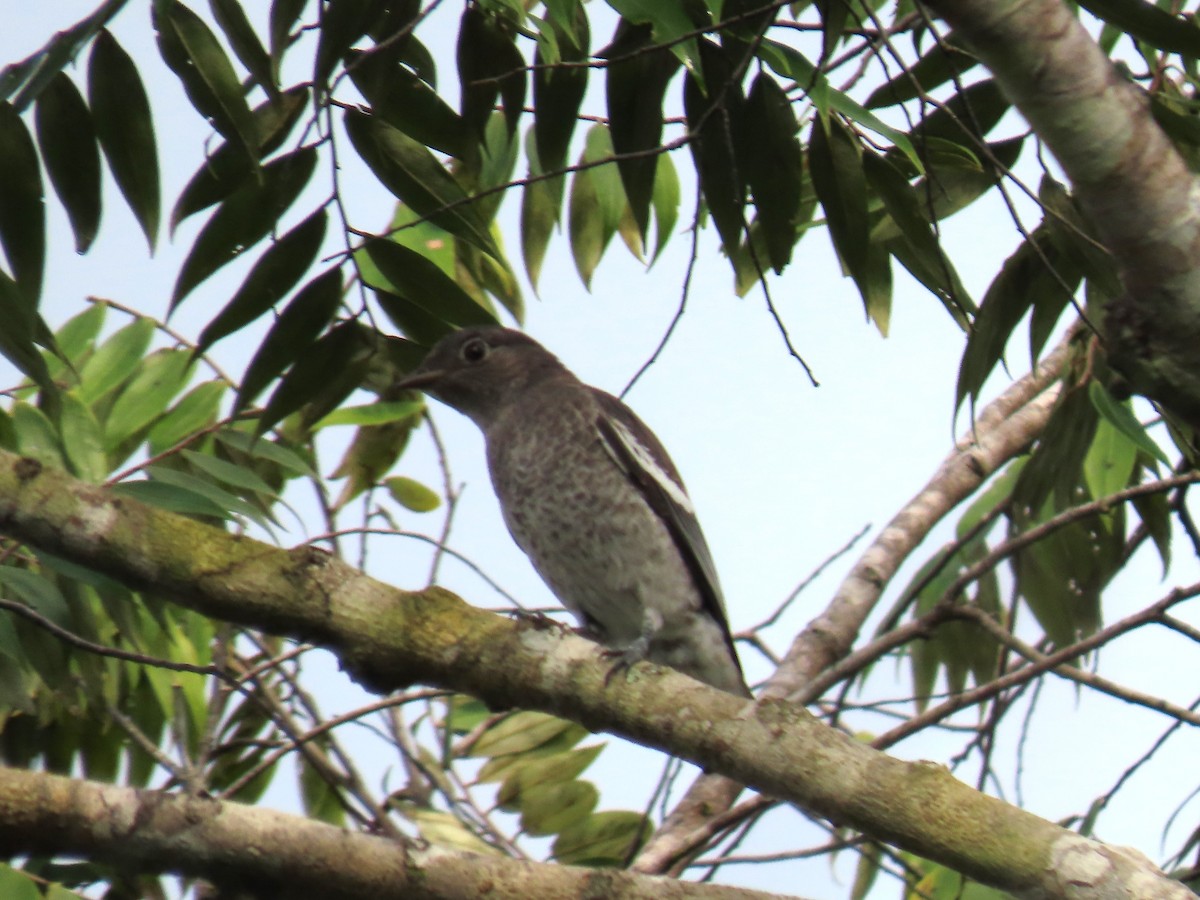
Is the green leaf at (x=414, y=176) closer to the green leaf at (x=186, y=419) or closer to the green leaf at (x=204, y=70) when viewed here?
the green leaf at (x=204, y=70)

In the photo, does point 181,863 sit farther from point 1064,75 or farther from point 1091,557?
point 1091,557

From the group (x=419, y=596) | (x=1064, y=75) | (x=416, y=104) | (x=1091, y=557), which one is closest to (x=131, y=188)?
(x=416, y=104)

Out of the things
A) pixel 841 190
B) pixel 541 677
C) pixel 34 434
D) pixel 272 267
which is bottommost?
pixel 541 677

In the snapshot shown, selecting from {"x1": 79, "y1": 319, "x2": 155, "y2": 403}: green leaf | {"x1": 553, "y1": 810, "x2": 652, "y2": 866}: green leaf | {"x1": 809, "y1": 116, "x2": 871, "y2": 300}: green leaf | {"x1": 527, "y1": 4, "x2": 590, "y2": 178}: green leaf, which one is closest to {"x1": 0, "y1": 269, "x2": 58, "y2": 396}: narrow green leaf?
{"x1": 527, "y1": 4, "x2": 590, "y2": 178}: green leaf

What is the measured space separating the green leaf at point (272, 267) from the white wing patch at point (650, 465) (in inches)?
69.0

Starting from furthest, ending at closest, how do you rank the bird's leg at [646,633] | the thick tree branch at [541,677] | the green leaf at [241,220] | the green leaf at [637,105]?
the bird's leg at [646,633] → the green leaf at [637,105] → the green leaf at [241,220] → the thick tree branch at [541,677]

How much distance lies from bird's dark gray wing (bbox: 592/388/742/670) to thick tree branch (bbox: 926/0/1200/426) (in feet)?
8.46

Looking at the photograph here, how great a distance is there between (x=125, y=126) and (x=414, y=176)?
24.0 inches

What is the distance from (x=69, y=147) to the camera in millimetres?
2908

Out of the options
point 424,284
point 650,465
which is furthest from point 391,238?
point 650,465

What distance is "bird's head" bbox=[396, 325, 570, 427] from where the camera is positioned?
17.3ft

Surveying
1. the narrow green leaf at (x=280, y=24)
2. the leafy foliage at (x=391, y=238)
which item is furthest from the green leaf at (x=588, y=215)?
the narrow green leaf at (x=280, y=24)

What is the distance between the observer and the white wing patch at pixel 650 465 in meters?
4.67

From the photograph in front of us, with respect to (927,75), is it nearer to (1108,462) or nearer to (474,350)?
(1108,462)
